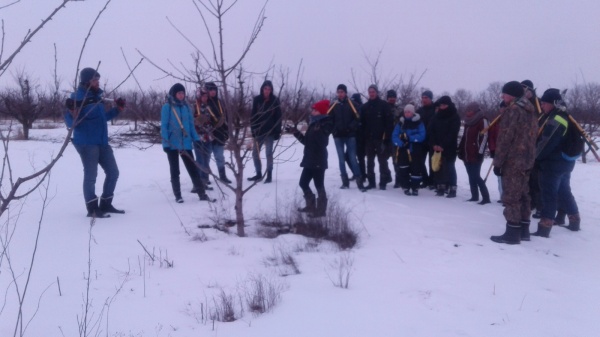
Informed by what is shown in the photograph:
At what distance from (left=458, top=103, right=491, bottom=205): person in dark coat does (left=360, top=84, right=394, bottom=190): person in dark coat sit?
129 centimetres

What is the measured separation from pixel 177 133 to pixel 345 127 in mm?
2854

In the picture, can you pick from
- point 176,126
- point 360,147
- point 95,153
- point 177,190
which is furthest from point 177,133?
point 360,147

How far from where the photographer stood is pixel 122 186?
30.1 feet

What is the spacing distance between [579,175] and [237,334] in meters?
11.5

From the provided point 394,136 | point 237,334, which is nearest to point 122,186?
point 394,136

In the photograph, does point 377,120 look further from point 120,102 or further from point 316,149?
point 120,102

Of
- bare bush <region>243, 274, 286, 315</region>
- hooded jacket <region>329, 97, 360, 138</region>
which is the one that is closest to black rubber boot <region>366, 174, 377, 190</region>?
hooded jacket <region>329, 97, 360, 138</region>

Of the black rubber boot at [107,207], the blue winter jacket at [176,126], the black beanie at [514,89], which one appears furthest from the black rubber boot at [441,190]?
the black rubber boot at [107,207]

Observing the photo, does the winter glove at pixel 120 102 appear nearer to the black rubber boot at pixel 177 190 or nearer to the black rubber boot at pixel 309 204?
the black rubber boot at pixel 177 190

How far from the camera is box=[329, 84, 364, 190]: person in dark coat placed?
855 cm

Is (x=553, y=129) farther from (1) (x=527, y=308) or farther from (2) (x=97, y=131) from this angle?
(2) (x=97, y=131)

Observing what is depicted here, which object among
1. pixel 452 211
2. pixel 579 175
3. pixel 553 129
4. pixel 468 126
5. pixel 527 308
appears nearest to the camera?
pixel 527 308

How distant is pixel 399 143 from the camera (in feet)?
27.9

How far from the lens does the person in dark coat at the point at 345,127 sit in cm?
855
